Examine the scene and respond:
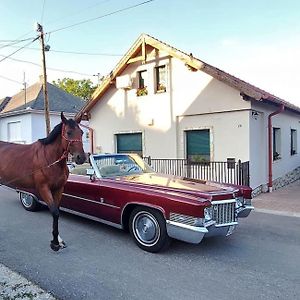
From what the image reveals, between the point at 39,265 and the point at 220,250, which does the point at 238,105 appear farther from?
the point at 39,265

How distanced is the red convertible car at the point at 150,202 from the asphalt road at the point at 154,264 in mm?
368

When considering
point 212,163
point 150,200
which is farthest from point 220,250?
point 212,163

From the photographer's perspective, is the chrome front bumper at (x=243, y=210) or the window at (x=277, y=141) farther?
the window at (x=277, y=141)

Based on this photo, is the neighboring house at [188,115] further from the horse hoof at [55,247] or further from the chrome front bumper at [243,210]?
the horse hoof at [55,247]

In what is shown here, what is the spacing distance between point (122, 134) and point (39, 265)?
9990mm

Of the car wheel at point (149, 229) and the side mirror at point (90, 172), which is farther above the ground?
the side mirror at point (90, 172)

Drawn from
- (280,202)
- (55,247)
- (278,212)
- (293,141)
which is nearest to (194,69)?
(280,202)

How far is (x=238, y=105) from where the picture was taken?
33.8 feet

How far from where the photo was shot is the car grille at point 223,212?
461 cm

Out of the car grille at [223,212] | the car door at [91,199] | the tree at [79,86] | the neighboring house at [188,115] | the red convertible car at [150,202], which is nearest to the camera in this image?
the red convertible car at [150,202]

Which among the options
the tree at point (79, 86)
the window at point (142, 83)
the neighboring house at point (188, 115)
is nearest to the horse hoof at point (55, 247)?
the neighboring house at point (188, 115)

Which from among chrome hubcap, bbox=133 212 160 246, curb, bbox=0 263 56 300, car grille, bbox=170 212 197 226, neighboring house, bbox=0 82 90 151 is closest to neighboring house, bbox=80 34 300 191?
chrome hubcap, bbox=133 212 160 246

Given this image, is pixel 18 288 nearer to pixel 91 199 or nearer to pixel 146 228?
pixel 146 228

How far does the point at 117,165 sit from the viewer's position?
6387 millimetres
